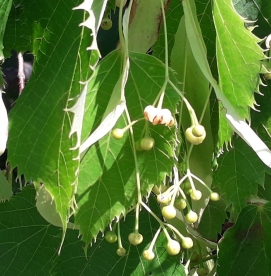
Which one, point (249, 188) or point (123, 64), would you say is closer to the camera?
point (123, 64)

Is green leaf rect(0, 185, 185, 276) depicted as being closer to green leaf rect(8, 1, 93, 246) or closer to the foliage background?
the foliage background

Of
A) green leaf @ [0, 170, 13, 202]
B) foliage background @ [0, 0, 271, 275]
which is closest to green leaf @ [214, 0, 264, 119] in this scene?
foliage background @ [0, 0, 271, 275]

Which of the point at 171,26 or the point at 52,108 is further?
the point at 171,26

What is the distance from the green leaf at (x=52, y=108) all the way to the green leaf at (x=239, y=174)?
28 centimetres

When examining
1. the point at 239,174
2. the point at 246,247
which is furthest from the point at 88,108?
the point at 246,247

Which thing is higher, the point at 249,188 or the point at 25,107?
the point at 25,107

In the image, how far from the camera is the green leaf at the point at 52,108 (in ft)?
2.15

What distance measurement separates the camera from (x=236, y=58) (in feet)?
2.20

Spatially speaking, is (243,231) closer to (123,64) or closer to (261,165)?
(261,165)

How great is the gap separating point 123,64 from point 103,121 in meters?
0.09

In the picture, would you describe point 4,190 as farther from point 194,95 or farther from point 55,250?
point 194,95

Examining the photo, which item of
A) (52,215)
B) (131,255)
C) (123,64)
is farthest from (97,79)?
(131,255)

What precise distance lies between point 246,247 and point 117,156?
35 cm

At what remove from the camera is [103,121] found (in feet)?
2.03
